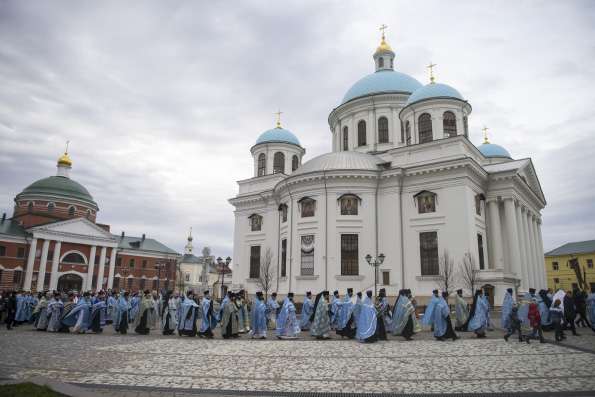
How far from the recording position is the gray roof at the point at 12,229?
44781 mm

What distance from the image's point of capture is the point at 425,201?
27500 millimetres

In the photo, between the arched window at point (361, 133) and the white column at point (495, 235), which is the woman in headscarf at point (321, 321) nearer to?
the white column at point (495, 235)

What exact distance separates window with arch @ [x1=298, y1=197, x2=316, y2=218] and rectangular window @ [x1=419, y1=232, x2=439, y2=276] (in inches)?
293

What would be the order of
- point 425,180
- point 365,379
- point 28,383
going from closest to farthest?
1. point 28,383
2. point 365,379
3. point 425,180

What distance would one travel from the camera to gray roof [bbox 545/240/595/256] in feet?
207

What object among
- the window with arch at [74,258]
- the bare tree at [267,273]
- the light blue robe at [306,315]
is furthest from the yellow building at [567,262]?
the window with arch at [74,258]

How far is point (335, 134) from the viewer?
3900 cm

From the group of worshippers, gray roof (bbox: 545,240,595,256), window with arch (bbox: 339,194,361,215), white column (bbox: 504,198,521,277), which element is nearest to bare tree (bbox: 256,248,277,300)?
window with arch (bbox: 339,194,361,215)

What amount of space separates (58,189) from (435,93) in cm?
4718

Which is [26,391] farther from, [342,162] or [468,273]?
[342,162]

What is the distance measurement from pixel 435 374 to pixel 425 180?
69.8ft

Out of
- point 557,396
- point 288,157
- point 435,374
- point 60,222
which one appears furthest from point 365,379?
point 60,222

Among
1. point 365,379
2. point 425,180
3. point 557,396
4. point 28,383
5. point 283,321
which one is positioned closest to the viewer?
point 28,383

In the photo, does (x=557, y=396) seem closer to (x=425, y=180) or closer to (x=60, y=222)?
(x=425, y=180)
